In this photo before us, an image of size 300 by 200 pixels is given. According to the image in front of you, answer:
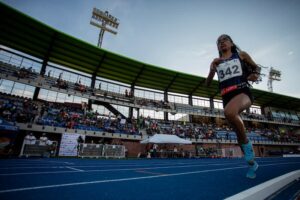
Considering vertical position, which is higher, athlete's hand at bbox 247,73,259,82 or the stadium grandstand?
the stadium grandstand

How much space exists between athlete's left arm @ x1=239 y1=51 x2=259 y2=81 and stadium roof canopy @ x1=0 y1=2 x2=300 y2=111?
2277 cm

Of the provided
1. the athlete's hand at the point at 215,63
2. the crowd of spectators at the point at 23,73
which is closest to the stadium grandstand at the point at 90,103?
the crowd of spectators at the point at 23,73

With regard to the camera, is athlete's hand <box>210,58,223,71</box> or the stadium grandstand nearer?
athlete's hand <box>210,58,223,71</box>

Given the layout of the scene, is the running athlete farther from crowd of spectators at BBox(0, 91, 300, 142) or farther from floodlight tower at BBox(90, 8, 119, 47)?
floodlight tower at BBox(90, 8, 119, 47)

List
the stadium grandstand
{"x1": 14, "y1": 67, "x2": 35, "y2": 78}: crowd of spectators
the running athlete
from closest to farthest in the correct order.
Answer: the running athlete, the stadium grandstand, {"x1": 14, "y1": 67, "x2": 35, "y2": 78}: crowd of spectators

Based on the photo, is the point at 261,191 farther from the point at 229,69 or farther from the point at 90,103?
the point at 90,103

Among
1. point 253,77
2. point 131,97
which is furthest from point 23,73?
point 253,77

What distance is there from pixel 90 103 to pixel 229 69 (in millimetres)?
25284

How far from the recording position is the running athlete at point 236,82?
2.39 metres

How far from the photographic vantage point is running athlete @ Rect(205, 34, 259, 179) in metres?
2.39

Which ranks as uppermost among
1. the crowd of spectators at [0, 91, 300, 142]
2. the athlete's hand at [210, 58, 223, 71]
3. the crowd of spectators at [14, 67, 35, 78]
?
the crowd of spectators at [14, 67, 35, 78]

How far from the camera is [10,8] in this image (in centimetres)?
1725

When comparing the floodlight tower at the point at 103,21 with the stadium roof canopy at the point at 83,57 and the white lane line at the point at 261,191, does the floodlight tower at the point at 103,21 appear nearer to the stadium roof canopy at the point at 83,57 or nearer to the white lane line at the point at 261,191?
the stadium roof canopy at the point at 83,57

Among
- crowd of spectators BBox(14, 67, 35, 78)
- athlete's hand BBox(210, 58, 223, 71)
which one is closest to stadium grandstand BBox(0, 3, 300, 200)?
crowd of spectators BBox(14, 67, 35, 78)
